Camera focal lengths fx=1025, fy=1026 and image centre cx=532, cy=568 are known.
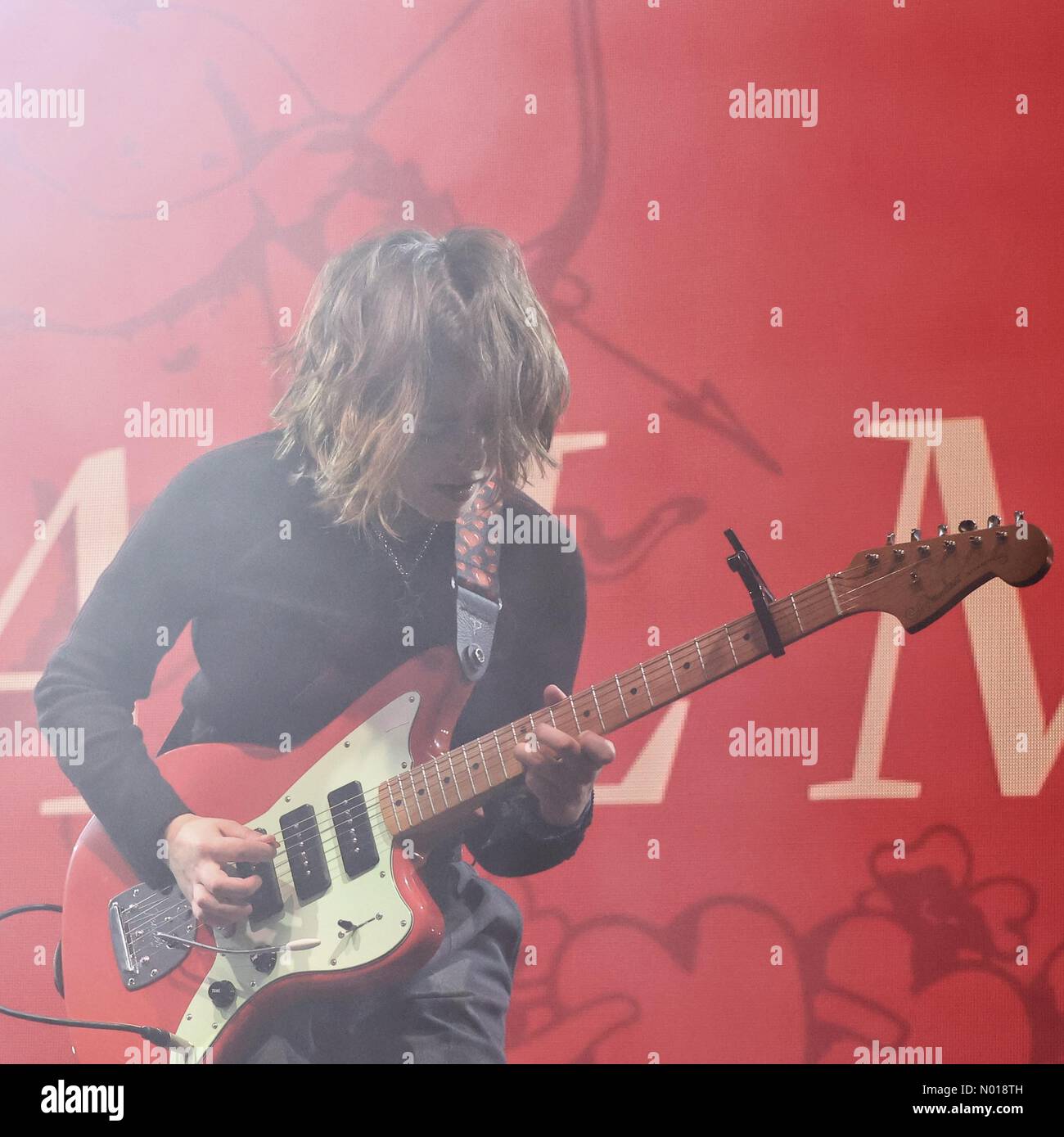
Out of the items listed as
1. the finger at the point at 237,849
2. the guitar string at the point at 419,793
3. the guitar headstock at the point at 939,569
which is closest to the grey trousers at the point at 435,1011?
the guitar string at the point at 419,793

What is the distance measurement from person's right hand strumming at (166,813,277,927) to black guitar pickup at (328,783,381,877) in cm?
10

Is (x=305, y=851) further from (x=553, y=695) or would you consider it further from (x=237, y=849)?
(x=553, y=695)

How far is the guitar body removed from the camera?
53.9 inches

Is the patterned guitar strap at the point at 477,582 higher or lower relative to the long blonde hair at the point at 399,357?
lower

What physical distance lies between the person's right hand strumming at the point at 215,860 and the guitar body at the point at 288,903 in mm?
18

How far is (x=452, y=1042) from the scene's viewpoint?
145 centimetres

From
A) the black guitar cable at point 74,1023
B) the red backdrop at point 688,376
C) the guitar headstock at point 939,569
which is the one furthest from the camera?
the red backdrop at point 688,376

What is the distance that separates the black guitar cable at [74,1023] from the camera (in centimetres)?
139

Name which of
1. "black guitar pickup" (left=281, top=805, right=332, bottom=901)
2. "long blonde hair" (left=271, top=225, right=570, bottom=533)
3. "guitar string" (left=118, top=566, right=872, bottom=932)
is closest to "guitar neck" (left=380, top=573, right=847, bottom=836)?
"guitar string" (left=118, top=566, right=872, bottom=932)

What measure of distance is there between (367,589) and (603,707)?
0.39m

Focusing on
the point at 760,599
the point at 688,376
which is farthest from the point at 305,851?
the point at 688,376

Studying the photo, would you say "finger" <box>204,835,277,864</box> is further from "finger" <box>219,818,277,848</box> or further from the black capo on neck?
the black capo on neck

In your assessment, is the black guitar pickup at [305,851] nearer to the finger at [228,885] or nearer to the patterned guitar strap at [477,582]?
the finger at [228,885]

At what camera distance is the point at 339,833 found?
1.39 m
